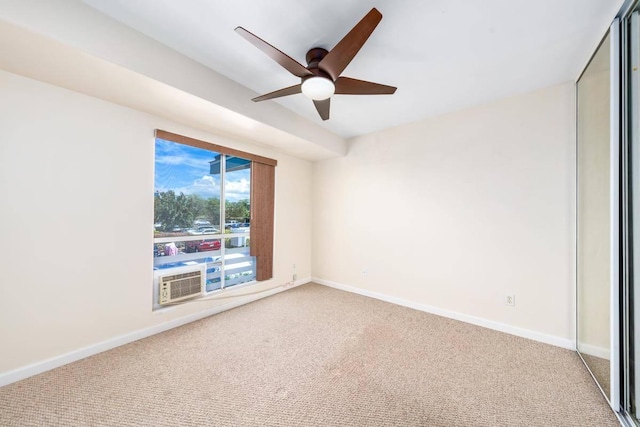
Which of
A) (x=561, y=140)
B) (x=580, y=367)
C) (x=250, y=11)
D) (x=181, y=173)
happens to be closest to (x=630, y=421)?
(x=580, y=367)

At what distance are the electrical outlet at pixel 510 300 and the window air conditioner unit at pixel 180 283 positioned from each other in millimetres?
3320

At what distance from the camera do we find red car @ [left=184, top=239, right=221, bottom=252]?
2.83m

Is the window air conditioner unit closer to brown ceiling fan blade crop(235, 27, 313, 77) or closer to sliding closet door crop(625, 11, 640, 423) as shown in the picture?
brown ceiling fan blade crop(235, 27, 313, 77)

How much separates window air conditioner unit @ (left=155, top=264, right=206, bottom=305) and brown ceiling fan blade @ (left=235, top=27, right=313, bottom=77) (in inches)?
92.2

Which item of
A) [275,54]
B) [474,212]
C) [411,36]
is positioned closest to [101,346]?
[275,54]

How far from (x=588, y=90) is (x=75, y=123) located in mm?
4166

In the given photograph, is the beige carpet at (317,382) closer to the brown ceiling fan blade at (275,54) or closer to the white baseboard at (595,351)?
the white baseboard at (595,351)

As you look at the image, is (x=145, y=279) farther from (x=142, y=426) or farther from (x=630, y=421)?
(x=630, y=421)

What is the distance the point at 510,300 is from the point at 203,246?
344 cm

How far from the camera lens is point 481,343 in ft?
7.45

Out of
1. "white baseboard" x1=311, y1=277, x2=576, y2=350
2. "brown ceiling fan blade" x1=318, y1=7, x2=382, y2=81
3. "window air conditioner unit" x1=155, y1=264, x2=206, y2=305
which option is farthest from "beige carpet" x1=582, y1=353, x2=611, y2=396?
"window air conditioner unit" x1=155, y1=264, x2=206, y2=305

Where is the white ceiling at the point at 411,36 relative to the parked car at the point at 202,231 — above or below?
above

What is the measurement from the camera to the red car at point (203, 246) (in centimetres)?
283

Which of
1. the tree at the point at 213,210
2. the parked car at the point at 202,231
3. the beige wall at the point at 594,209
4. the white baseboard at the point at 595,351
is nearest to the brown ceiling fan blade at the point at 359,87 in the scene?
the beige wall at the point at 594,209
